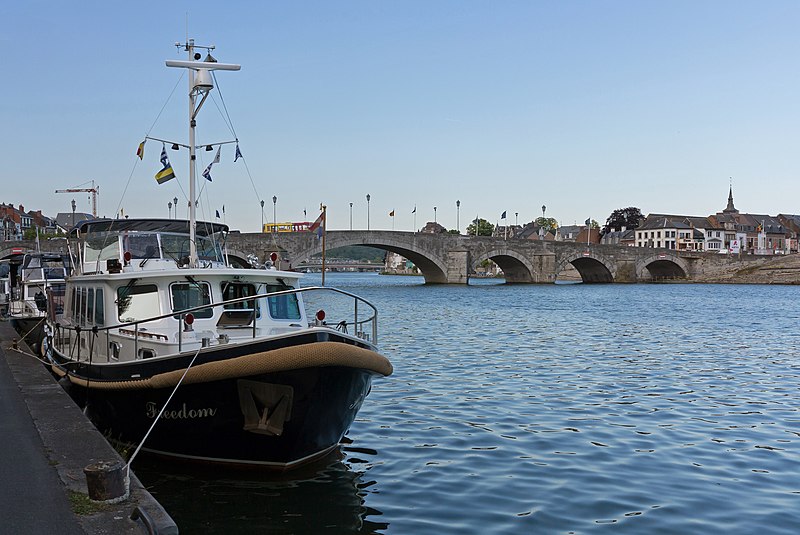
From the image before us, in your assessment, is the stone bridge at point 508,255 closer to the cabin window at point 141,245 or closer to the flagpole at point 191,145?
the cabin window at point 141,245

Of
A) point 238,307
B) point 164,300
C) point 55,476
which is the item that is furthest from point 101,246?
point 55,476

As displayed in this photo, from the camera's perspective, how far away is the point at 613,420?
1451 cm

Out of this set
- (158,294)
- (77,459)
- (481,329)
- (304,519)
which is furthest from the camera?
(481,329)

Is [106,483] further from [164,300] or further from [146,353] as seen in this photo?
[164,300]

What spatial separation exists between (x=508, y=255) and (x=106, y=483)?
88.3 m

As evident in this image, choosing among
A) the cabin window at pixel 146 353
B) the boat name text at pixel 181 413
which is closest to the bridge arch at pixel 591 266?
the cabin window at pixel 146 353

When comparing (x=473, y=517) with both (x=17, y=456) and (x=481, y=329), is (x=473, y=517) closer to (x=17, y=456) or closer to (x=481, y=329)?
(x=17, y=456)

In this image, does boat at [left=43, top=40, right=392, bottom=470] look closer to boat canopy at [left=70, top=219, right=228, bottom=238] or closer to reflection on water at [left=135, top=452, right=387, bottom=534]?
boat canopy at [left=70, top=219, right=228, bottom=238]

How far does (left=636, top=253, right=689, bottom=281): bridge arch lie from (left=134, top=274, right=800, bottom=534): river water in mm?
81316

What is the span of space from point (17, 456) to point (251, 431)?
9.43 feet

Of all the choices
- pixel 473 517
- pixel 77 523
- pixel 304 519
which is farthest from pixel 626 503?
pixel 77 523

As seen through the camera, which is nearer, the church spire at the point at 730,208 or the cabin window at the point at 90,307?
the cabin window at the point at 90,307

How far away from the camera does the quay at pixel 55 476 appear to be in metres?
6.36

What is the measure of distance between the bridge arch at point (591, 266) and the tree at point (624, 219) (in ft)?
169
